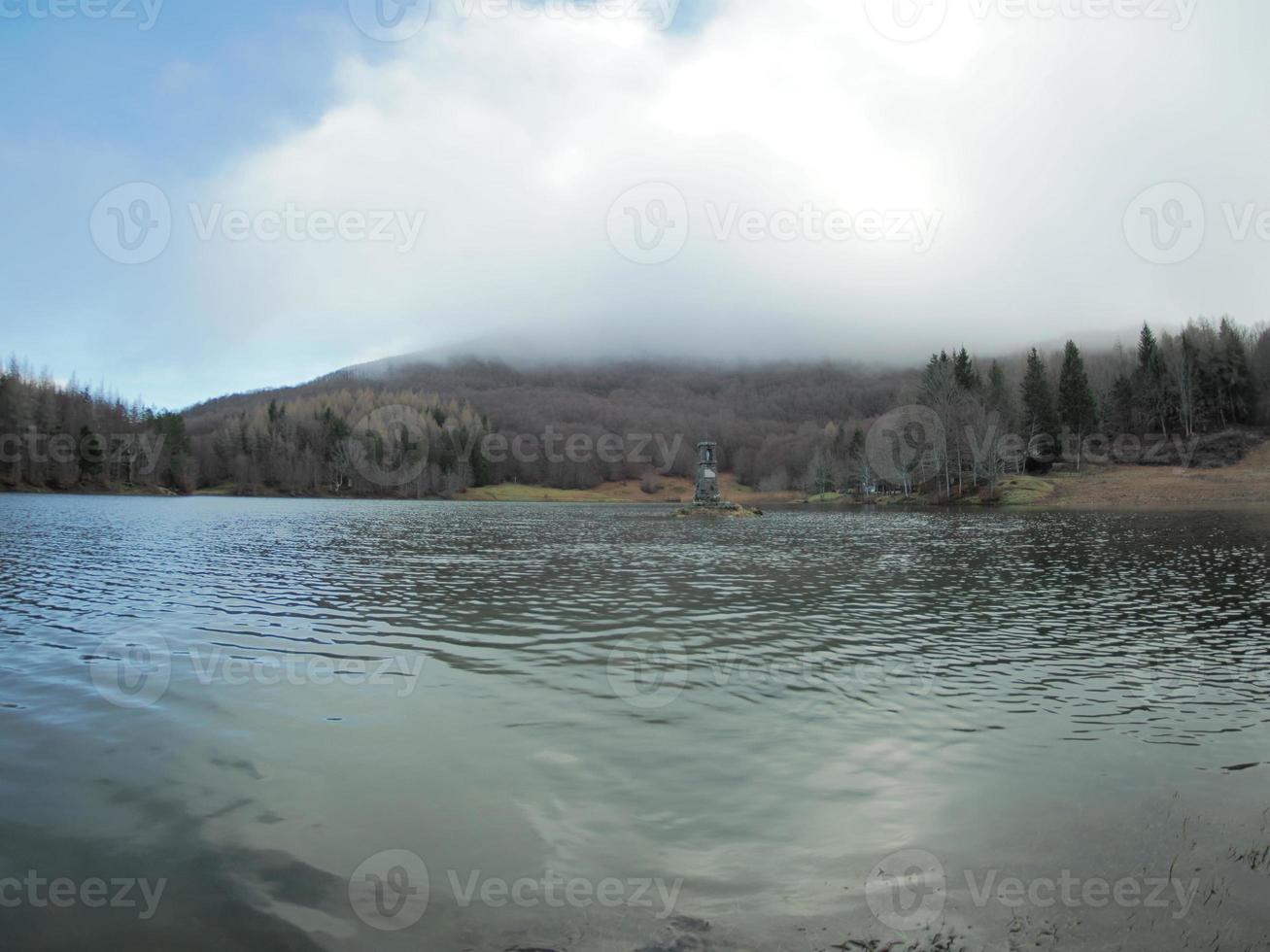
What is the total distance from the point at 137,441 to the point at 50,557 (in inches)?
6180

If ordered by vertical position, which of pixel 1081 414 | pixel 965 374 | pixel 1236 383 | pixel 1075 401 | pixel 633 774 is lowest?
pixel 633 774

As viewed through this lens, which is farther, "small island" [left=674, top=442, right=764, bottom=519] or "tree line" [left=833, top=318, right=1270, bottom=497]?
"tree line" [left=833, top=318, right=1270, bottom=497]

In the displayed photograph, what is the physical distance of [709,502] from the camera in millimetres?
104500

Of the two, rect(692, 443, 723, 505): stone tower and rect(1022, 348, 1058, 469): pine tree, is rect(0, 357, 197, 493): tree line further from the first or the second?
rect(1022, 348, 1058, 469): pine tree

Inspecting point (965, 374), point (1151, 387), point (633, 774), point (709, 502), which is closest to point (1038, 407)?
point (965, 374)

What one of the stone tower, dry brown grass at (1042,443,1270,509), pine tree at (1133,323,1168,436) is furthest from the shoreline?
the stone tower

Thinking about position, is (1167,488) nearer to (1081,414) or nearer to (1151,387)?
(1081,414)

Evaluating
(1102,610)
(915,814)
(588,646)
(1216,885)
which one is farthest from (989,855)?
(1102,610)

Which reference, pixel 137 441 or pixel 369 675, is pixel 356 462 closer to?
pixel 137 441

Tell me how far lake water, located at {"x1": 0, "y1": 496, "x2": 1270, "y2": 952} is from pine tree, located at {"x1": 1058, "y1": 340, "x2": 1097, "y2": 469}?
113869mm

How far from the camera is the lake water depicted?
21.1 feet

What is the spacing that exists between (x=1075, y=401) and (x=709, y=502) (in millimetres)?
68707

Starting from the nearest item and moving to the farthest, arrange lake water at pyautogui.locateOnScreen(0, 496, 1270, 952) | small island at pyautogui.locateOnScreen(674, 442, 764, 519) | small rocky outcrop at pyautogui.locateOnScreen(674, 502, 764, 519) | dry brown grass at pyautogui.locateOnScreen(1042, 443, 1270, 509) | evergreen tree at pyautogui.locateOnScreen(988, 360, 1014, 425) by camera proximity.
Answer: lake water at pyautogui.locateOnScreen(0, 496, 1270, 952) → dry brown grass at pyautogui.locateOnScreen(1042, 443, 1270, 509) → small rocky outcrop at pyautogui.locateOnScreen(674, 502, 764, 519) → small island at pyautogui.locateOnScreen(674, 442, 764, 519) → evergreen tree at pyautogui.locateOnScreen(988, 360, 1014, 425)

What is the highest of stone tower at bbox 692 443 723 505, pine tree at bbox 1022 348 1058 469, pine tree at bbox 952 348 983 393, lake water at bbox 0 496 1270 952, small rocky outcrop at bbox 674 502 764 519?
pine tree at bbox 952 348 983 393
